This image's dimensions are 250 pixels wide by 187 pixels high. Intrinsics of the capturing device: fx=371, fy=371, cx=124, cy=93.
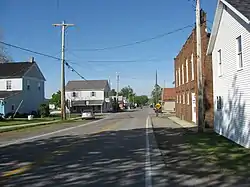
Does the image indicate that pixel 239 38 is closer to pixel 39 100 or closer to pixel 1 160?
pixel 1 160

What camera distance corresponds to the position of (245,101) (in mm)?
14984

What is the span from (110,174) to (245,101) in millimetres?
7858

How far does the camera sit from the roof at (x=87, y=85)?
93938 mm

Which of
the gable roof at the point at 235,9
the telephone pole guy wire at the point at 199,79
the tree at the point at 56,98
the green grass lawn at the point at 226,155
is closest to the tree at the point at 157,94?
the tree at the point at 56,98

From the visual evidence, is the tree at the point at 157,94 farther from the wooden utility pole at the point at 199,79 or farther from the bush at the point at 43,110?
the wooden utility pole at the point at 199,79

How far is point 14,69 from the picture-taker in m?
58.7

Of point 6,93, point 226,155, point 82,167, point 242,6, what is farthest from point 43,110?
point 82,167

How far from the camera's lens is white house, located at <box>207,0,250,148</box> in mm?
14664

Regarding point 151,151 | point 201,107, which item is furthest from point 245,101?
point 201,107

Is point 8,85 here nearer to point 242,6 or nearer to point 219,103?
point 219,103

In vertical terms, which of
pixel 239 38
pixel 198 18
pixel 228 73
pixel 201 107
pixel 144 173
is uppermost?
pixel 198 18

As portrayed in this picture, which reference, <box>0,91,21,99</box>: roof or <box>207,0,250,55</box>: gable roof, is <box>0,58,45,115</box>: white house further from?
<box>207,0,250,55</box>: gable roof

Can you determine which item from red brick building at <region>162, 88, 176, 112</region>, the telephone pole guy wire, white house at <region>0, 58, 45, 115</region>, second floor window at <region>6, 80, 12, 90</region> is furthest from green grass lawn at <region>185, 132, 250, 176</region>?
red brick building at <region>162, 88, 176, 112</region>

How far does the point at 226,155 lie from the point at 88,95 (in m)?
81.8
